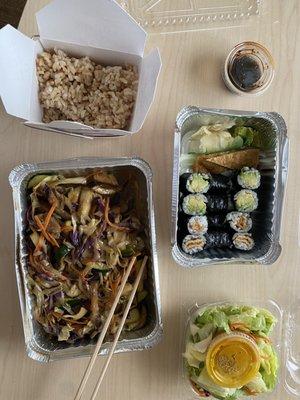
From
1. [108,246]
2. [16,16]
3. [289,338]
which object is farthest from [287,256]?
[16,16]

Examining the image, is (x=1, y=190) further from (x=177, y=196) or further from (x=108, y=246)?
(x=177, y=196)

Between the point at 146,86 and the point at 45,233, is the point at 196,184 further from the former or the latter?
the point at 45,233

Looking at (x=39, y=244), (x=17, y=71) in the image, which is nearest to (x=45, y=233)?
(x=39, y=244)

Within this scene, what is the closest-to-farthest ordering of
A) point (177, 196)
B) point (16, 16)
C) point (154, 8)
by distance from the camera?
point (177, 196)
point (154, 8)
point (16, 16)

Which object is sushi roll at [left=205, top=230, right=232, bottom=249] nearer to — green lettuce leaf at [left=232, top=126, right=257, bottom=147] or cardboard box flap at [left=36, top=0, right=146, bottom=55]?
green lettuce leaf at [left=232, top=126, right=257, bottom=147]

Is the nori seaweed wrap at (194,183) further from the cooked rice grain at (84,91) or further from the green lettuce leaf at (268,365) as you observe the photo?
the green lettuce leaf at (268,365)

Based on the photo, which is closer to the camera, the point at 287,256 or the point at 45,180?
Result: the point at 45,180
